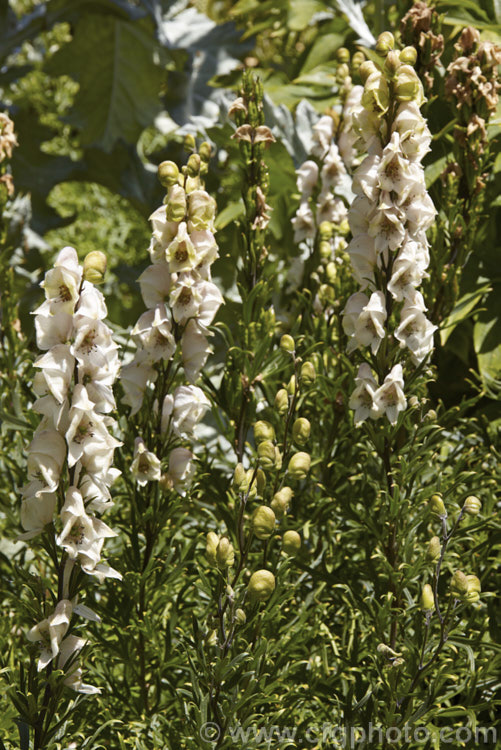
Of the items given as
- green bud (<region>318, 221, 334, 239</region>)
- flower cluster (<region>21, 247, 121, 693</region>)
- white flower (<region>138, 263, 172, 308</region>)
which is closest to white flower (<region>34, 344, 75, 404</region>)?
flower cluster (<region>21, 247, 121, 693</region>)

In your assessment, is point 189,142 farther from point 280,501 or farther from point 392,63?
point 280,501

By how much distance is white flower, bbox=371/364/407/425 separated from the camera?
582 millimetres

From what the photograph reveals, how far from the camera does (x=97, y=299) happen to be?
1.63 feet

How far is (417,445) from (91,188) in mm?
1950

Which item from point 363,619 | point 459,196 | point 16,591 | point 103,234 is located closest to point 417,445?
point 363,619

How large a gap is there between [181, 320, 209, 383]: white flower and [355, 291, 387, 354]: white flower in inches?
4.5

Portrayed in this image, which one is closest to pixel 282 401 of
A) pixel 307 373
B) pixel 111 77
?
pixel 307 373

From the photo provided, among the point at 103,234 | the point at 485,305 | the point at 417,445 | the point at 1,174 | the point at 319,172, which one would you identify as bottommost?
the point at 103,234

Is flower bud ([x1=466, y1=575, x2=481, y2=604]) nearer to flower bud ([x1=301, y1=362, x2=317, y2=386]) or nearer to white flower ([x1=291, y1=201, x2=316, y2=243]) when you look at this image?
flower bud ([x1=301, y1=362, x2=317, y2=386])

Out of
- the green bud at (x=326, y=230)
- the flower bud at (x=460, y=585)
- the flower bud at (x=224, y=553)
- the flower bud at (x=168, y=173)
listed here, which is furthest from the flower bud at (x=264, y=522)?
the green bud at (x=326, y=230)

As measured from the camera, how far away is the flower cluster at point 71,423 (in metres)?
0.48

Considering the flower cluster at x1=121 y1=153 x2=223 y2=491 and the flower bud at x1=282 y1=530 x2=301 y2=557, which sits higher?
the flower cluster at x1=121 y1=153 x2=223 y2=491

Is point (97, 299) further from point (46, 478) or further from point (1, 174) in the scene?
point (1, 174)

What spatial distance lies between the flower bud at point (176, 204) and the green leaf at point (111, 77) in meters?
1.40
